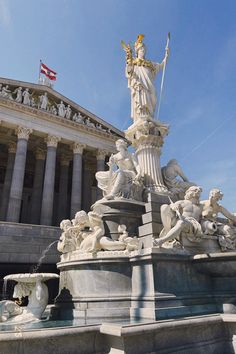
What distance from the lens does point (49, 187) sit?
2945 centimetres

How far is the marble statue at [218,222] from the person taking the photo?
25.3 feet

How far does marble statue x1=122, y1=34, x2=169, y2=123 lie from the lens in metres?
12.0

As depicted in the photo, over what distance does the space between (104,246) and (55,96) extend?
103 feet

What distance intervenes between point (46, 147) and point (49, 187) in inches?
306

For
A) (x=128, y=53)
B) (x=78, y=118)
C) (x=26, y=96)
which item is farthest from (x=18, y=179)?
(x=128, y=53)

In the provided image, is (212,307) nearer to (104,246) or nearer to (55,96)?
(104,246)

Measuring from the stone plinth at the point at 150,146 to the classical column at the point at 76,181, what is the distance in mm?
20306

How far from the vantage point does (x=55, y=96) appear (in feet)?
116

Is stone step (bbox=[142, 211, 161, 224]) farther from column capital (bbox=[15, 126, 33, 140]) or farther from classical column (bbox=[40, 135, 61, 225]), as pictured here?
column capital (bbox=[15, 126, 33, 140])

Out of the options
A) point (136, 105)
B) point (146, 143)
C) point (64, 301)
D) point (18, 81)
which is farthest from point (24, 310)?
point (18, 81)

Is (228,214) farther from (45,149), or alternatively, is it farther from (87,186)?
(45,149)

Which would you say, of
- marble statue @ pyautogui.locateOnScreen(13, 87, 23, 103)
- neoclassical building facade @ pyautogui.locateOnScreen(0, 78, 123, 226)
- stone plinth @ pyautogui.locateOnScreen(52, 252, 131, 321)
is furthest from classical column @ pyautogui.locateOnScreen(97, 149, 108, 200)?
stone plinth @ pyautogui.locateOnScreen(52, 252, 131, 321)

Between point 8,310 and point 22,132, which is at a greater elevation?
point 22,132

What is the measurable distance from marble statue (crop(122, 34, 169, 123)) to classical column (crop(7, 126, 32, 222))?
1852cm
